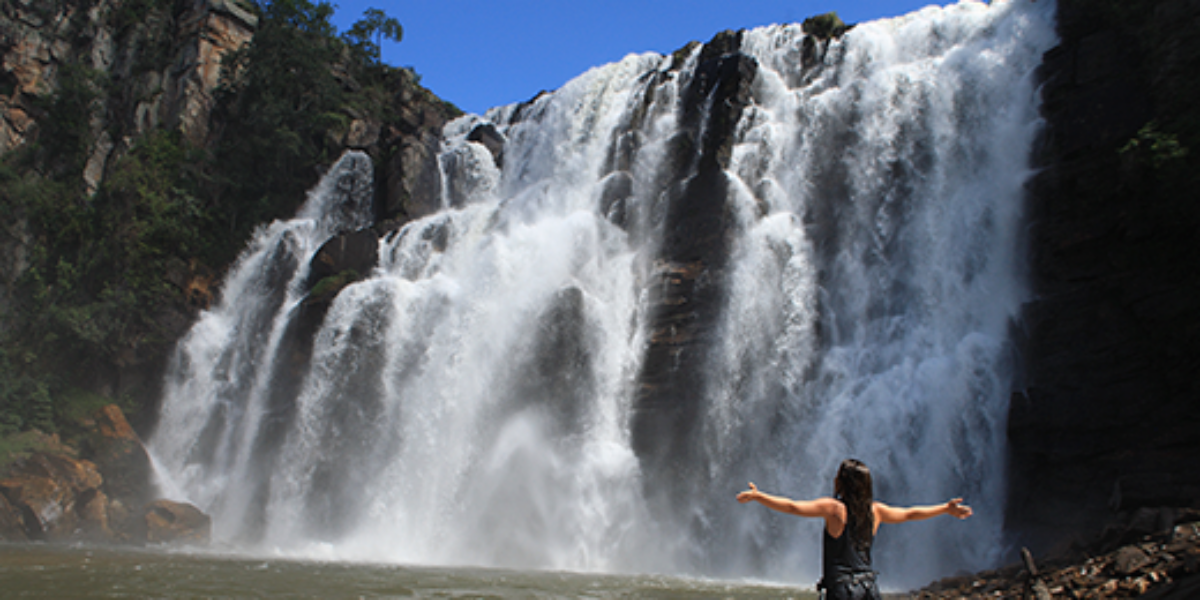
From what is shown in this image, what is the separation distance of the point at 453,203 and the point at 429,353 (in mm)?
11759

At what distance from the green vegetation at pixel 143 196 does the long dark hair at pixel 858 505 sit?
2540 cm

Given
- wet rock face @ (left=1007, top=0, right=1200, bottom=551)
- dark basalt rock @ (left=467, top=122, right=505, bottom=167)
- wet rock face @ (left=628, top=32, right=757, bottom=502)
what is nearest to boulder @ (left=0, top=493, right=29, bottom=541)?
wet rock face @ (left=628, top=32, right=757, bottom=502)

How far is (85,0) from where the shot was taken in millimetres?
43094

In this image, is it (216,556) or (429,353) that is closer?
(216,556)

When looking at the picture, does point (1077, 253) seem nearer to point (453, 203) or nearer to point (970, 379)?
point (970, 379)

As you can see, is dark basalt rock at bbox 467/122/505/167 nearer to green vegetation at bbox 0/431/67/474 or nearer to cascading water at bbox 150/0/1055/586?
cascading water at bbox 150/0/1055/586

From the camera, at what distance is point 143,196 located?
3428 centimetres

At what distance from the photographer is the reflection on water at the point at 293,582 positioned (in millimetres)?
10750

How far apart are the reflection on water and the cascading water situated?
307 centimetres

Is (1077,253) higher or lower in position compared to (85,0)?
lower

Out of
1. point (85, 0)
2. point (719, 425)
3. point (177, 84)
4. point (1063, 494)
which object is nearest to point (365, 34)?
point (177, 84)

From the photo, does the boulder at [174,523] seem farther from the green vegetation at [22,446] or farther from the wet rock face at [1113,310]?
the wet rock face at [1113,310]

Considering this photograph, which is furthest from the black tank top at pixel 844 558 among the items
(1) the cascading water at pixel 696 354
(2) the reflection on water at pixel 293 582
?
(1) the cascading water at pixel 696 354

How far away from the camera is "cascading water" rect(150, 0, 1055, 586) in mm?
16906
